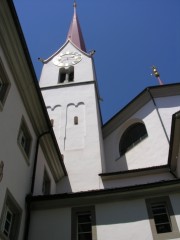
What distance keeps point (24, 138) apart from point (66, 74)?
1562 centimetres

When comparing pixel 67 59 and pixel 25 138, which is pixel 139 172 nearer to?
pixel 25 138

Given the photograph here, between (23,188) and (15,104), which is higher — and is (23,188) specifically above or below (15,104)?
below

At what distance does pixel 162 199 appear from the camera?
10.1 meters

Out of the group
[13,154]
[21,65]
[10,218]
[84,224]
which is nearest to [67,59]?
[21,65]

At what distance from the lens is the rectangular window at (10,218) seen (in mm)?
8391

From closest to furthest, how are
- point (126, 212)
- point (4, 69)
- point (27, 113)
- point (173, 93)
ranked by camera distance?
point (4, 69)
point (126, 212)
point (27, 113)
point (173, 93)

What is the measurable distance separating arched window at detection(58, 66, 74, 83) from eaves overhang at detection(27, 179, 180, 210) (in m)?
15.6

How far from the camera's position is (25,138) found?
438 inches

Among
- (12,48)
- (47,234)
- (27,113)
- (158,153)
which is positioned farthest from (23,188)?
(158,153)

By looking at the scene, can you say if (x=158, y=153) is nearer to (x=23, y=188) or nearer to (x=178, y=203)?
(x=178, y=203)

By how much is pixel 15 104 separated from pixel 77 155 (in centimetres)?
738

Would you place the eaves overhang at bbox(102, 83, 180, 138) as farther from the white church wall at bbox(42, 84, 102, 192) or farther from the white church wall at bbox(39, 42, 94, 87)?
the white church wall at bbox(39, 42, 94, 87)

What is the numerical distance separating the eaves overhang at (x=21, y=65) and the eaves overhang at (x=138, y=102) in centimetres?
779

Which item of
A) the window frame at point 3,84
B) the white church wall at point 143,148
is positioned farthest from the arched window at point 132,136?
the window frame at point 3,84
